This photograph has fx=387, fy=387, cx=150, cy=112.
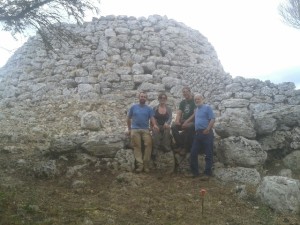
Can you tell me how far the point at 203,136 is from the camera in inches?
288

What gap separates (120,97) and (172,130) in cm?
519

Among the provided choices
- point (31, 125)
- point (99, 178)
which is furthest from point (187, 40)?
point (99, 178)

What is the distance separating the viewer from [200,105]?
7.45 meters

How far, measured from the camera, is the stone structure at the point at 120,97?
7.80m

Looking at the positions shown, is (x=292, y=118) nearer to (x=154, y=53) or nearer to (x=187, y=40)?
(x=154, y=53)

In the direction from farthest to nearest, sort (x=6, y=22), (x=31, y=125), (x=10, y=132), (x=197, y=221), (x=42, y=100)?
1. (x=42, y=100)
2. (x=31, y=125)
3. (x=10, y=132)
4. (x=6, y=22)
5. (x=197, y=221)

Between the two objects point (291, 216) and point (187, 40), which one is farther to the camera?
point (187, 40)

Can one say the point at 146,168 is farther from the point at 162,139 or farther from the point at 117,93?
the point at 117,93

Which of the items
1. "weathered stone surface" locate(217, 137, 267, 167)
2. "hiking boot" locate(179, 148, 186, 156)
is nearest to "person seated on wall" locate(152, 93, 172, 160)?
"hiking boot" locate(179, 148, 186, 156)

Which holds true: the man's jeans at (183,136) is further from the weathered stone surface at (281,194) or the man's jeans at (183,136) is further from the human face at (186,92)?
the weathered stone surface at (281,194)

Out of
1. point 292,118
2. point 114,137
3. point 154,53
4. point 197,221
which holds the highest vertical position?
point 154,53

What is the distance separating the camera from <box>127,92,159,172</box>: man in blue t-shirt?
759 centimetres

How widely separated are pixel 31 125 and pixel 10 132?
111 cm

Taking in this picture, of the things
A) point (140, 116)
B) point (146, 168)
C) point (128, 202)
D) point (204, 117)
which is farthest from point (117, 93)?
point (128, 202)
